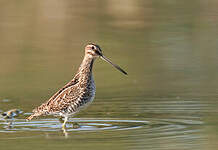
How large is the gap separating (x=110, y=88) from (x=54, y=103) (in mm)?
2609

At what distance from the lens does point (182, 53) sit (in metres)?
16.1

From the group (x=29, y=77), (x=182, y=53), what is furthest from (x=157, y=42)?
(x=29, y=77)

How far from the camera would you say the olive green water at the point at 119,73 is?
958 centimetres

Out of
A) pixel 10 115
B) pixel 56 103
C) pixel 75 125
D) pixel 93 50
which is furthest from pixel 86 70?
pixel 10 115

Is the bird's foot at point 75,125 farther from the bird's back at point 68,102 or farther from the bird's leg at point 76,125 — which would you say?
the bird's back at point 68,102

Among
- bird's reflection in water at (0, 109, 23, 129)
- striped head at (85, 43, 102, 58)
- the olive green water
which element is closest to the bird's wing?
the olive green water

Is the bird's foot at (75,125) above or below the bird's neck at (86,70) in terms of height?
below

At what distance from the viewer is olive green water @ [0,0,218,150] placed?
9.58m

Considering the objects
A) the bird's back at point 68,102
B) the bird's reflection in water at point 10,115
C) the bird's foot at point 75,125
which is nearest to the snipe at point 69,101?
the bird's back at point 68,102

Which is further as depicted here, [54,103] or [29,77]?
[29,77]

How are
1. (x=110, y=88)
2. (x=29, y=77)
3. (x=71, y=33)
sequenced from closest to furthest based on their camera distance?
1. (x=110, y=88)
2. (x=29, y=77)
3. (x=71, y=33)

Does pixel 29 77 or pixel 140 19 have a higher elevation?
pixel 140 19

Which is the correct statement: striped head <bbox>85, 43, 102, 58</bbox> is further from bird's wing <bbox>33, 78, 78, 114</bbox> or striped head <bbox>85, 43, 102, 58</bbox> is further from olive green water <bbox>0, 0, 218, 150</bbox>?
olive green water <bbox>0, 0, 218, 150</bbox>

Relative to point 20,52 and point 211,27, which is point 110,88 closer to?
point 20,52
